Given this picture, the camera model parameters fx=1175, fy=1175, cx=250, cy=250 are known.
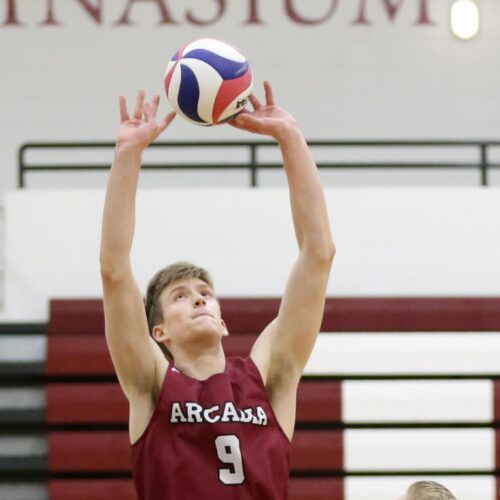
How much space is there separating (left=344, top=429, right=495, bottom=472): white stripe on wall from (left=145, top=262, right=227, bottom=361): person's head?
325 cm

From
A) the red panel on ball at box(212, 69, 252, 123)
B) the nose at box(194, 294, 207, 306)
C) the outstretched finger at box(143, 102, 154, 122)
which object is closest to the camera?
the outstretched finger at box(143, 102, 154, 122)

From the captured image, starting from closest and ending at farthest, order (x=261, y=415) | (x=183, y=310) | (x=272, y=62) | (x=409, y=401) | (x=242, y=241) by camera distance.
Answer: (x=261, y=415), (x=183, y=310), (x=409, y=401), (x=242, y=241), (x=272, y=62)

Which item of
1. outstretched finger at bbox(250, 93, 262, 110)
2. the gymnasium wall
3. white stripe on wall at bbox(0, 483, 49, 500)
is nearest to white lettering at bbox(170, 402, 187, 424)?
outstretched finger at bbox(250, 93, 262, 110)

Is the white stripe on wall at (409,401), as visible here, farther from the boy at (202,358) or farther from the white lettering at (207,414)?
the white lettering at (207,414)

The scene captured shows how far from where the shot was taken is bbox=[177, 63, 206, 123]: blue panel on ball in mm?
2951

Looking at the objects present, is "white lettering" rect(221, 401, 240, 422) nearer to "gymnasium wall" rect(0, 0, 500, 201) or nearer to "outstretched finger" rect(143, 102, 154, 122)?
"outstretched finger" rect(143, 102, 154, 122)

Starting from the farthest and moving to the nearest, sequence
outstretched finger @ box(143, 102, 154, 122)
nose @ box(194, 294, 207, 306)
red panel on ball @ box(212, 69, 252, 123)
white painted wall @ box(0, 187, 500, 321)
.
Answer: white painted wall @ box(0, 187, 500, 321), red panel on ball @ box(212, 69, 252, 123), nose @ box(194, 294, 207, 306), outstretched finger @ box(143, 102, 154, 122)

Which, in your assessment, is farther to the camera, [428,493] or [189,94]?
[189,94]

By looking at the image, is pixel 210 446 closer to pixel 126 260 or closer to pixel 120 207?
pixel 126 260

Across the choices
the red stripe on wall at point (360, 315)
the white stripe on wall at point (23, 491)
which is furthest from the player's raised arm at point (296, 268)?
the white stripe on wall at point (23, 491)

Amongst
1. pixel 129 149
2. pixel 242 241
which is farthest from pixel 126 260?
pixel 242 241

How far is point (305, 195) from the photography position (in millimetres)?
2699

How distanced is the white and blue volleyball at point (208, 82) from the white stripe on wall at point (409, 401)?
326cm

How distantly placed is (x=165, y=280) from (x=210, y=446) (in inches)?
18.3
